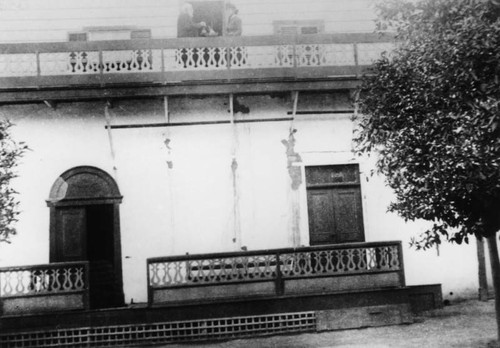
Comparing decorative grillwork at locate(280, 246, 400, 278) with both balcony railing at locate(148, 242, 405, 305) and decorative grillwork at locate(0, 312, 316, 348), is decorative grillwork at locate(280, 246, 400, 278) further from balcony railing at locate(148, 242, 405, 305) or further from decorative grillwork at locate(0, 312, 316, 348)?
decorative grillwork at locate(0, 312, 316, 348)

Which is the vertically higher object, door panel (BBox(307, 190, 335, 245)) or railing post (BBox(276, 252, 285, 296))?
door panel (BBox(307, 190, 335, 245))

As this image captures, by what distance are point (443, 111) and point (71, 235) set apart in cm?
880

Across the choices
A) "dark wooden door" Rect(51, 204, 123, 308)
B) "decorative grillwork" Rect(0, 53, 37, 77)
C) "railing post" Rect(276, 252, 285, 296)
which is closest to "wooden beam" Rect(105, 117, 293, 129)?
"dark wooden door" Rect(51, 204, 123, 308)

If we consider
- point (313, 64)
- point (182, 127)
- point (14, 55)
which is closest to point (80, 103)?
point (14, 55)

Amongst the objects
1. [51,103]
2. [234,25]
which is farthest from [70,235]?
[234,25]

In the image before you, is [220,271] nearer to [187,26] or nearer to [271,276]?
[271,276]

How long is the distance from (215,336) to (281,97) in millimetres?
6099

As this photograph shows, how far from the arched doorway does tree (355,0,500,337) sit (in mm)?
6868

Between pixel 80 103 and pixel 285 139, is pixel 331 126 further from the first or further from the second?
pixel 80 103

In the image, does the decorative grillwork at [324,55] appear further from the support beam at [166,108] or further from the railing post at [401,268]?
the railing post at [401,268]

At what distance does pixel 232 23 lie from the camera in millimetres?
13164

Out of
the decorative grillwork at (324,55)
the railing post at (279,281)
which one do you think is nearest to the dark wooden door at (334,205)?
the railing post at (279,281)

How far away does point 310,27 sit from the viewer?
14766 mm

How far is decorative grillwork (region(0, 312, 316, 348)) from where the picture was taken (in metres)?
9.60
